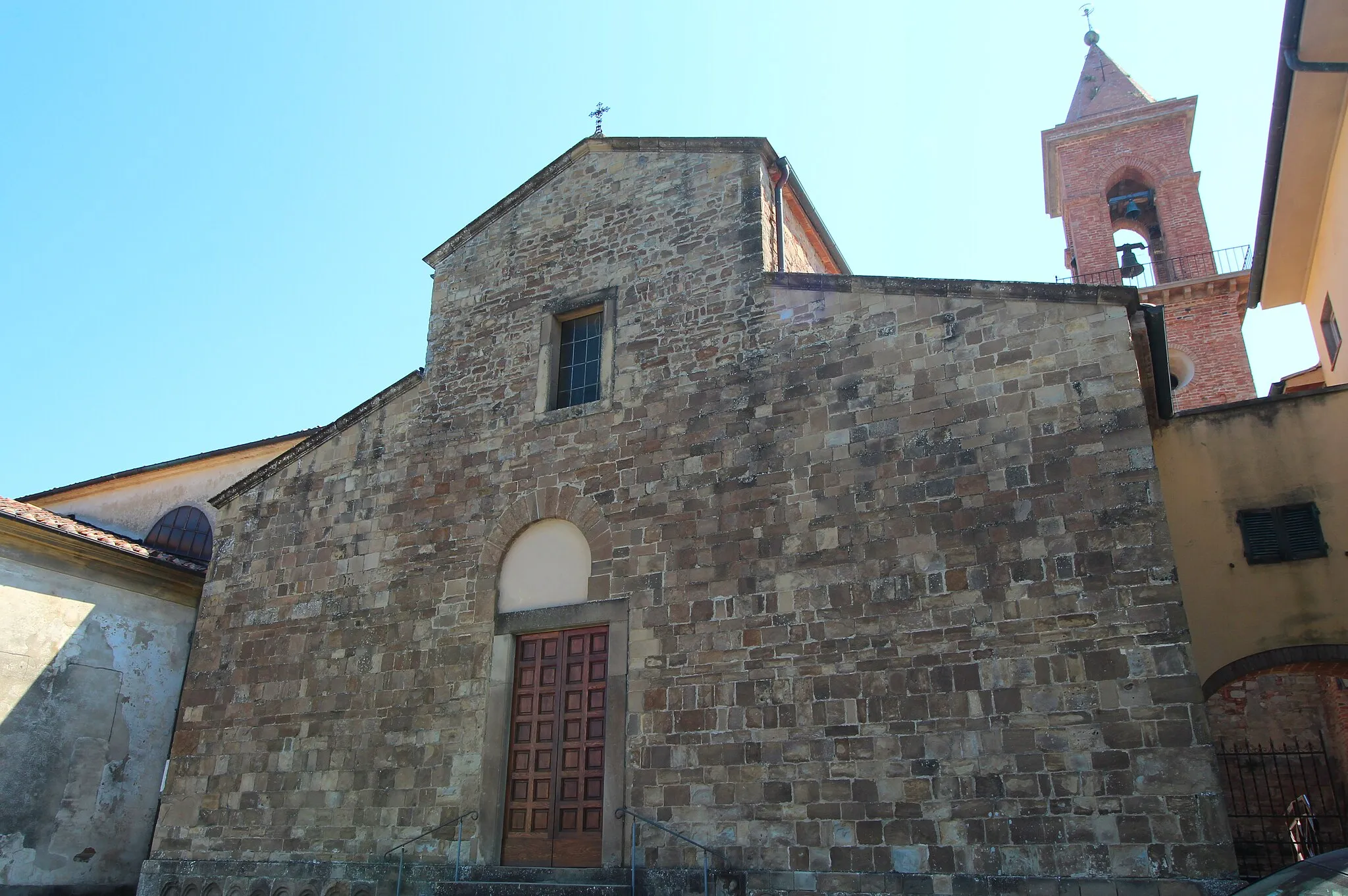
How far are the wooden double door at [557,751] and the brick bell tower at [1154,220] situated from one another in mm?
16165

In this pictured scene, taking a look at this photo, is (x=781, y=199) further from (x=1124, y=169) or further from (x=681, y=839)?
(x=1124, y=169)

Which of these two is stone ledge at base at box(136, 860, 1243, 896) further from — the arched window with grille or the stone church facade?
the arched window with grille

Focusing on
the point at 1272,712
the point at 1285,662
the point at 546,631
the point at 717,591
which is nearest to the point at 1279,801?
the point at 1272,712

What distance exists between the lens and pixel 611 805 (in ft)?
31.5

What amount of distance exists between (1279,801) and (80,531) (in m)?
18.7

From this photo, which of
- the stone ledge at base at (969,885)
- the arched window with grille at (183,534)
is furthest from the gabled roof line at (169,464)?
the stone ledge at base at (969,885)

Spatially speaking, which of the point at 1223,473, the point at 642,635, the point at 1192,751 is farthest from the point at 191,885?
the point at 1223,473

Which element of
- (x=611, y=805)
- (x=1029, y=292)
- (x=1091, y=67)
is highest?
(x=1091, y=67)

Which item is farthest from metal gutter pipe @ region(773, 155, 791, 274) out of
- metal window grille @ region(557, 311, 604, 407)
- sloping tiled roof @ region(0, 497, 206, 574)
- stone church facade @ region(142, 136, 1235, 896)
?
sloping tiled roof @ region(0, 497, 206, 574)

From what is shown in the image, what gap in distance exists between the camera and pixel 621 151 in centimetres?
1304

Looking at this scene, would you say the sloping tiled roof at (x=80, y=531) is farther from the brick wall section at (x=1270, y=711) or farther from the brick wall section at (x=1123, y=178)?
the brick wall section at (x=1123, y=178)

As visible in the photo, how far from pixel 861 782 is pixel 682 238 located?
267 inches

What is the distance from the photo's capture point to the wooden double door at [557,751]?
9.88 metres

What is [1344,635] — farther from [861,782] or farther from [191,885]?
[191,885]
